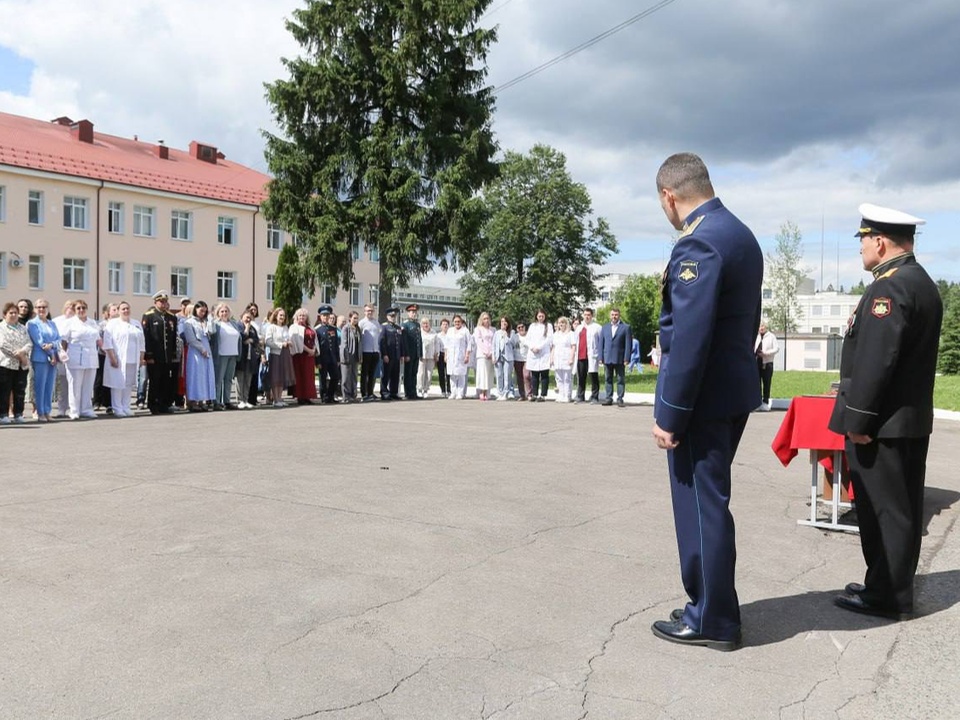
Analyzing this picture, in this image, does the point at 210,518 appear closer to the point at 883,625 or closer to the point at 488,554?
the point at 488,554

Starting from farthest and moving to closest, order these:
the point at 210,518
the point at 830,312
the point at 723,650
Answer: the point at 830,312
the point at 210,518
the point at 723,650

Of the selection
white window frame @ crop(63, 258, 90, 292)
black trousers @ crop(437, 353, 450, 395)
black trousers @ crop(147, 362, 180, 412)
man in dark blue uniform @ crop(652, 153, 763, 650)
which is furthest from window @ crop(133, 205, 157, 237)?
man in dark blue uniform @ crop(652, 153, 763, 650)

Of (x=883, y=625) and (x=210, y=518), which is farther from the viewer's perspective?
(x=210, y=518)

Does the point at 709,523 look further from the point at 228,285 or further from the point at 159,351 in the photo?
the point at 228,285

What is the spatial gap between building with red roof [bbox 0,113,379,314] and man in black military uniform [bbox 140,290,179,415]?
22.3 m

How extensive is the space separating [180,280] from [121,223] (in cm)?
452

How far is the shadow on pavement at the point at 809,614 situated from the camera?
14.3 feet

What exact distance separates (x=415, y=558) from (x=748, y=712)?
8.42ft

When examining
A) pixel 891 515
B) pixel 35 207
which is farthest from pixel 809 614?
pixel 35 207

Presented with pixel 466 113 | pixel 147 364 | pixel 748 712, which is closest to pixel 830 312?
pixel 466 113

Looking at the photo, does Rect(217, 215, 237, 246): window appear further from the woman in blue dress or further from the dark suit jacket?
the dark suit jacket

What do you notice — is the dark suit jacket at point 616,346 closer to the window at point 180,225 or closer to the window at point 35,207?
the window at point 35,207

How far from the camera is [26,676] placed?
3576 mm

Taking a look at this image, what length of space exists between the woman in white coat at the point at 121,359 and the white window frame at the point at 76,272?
29.4 metres
